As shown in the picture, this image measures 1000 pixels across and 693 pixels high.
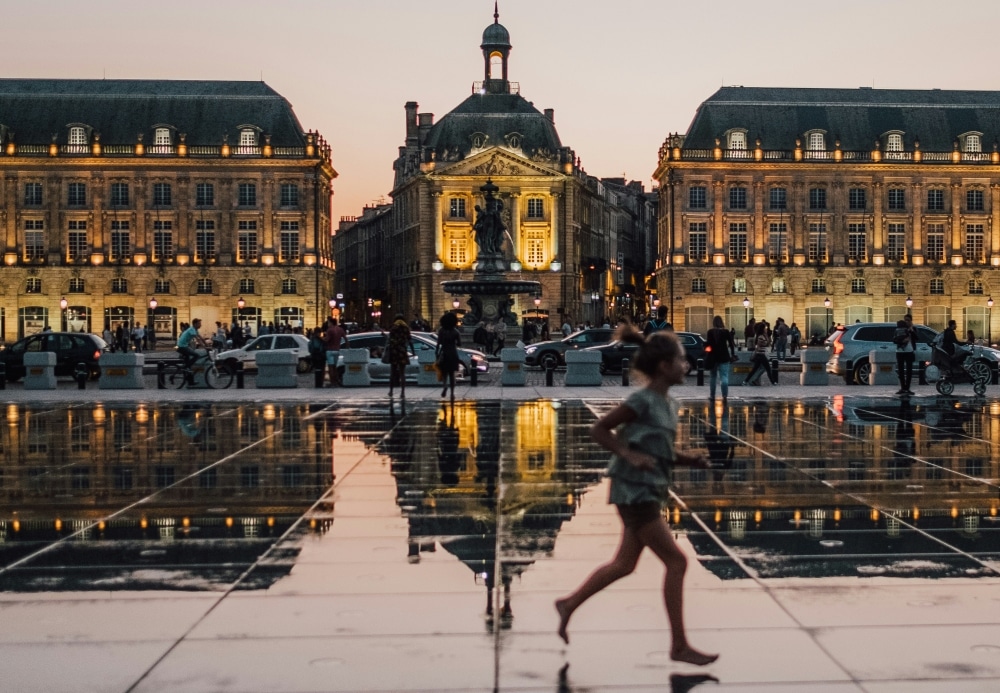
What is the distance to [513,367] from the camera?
33188 millimetres

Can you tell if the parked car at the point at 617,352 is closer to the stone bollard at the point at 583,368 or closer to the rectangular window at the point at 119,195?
the stone bollard at the point at 583,368

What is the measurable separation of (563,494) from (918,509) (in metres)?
3.21

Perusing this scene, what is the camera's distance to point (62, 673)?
6.85 metres

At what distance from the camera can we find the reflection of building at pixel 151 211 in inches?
3664

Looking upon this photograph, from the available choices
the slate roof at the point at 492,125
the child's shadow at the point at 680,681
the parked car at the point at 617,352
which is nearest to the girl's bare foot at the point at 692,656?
the child's shadow at the point at 680,681

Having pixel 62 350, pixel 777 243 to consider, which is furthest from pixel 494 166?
pixel 62 350

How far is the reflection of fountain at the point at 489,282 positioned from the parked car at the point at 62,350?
50.3ft

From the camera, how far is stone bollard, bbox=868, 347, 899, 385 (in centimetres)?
3256

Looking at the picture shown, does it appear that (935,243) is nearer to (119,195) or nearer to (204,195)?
(204,195)

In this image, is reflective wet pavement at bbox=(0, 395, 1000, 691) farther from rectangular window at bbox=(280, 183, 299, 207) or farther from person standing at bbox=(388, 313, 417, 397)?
rectangular window at bbox=(280, 183, 299, 207)

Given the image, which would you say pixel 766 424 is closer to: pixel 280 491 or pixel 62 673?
pixel 280 491

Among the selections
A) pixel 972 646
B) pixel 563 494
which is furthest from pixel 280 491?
pixel 972 646

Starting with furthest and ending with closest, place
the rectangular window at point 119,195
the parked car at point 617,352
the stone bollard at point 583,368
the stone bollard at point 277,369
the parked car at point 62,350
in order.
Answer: the rectangular window at point 119,195
the parked car at point 617,352
the parked car at point 62,350
the stone bollard at point 583,368
the stone bollard at point 277,369

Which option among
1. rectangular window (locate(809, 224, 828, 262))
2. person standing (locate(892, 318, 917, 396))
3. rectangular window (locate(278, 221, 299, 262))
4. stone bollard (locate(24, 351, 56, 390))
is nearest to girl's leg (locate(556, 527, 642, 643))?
person standing (locate(892, 318, 917, 396))
